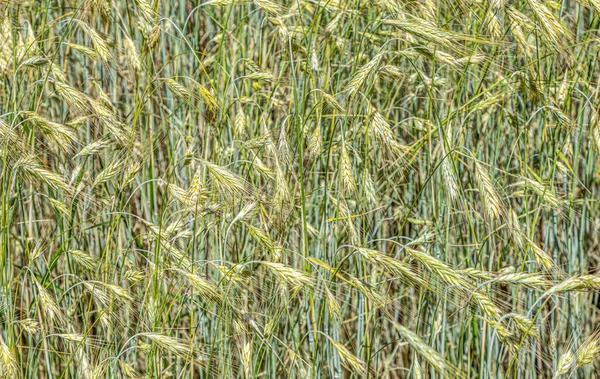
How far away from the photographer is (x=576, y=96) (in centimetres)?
178

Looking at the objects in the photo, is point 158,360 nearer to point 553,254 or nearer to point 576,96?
point 553,254

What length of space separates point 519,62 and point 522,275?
103 cm

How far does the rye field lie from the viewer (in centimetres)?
127

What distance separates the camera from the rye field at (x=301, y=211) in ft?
4.17

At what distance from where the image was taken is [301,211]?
1.47 metres

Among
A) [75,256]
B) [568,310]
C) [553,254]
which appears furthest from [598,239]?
[75,256]

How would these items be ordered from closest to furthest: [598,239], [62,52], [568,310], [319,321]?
1. [319,321]
2. [568,310]
3. [598,239]
4. [62,52]

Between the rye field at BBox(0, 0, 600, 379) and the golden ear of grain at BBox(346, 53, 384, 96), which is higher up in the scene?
the golden ear of grain at BBox(346, 53, 384, 96)

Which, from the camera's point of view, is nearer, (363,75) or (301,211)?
(363,75)

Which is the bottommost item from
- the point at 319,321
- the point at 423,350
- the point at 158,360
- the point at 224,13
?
the point at 158,360

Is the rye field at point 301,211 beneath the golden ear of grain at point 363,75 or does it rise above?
beneath

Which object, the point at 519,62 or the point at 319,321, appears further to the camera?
the point at 519,62

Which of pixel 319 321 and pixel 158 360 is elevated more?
pixel 319 321

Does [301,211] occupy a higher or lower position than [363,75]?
lower
